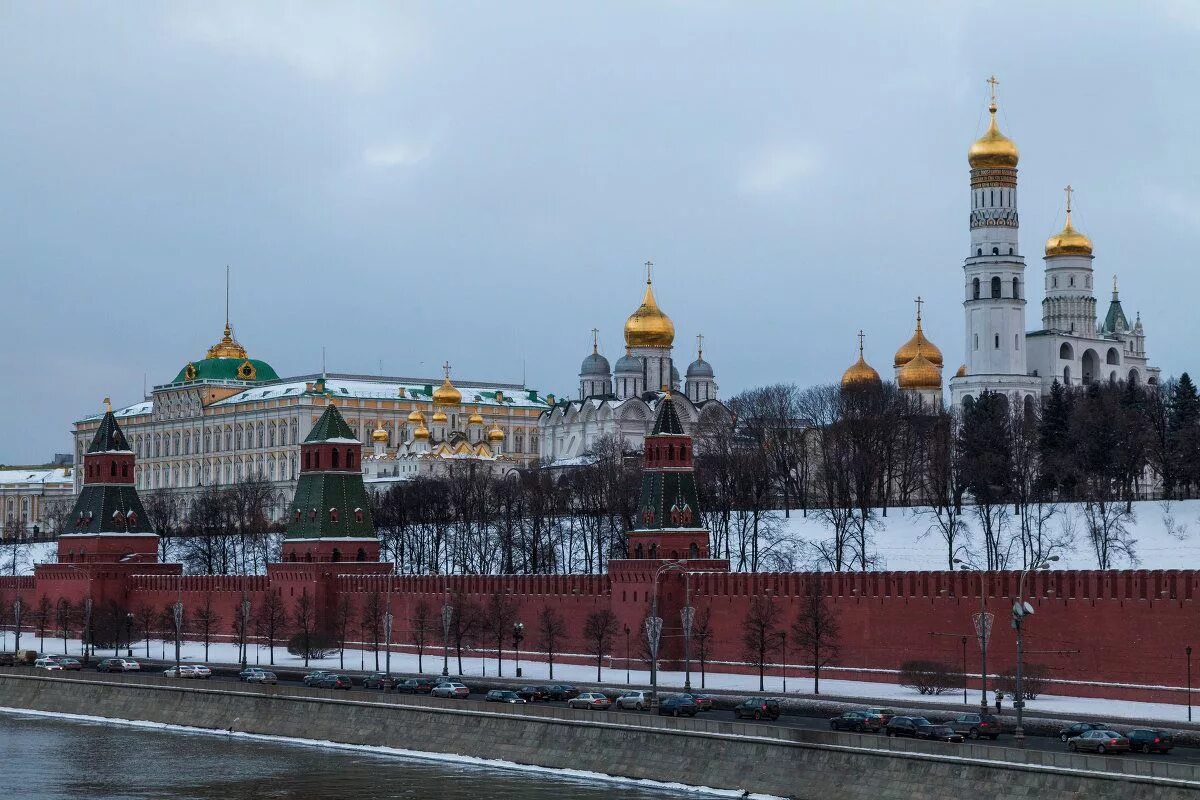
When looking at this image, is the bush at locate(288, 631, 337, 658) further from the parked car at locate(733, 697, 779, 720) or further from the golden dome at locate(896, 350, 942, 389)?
the golden dome at locate(896, 350, 942, 389)

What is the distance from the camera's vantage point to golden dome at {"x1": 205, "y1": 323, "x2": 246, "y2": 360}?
482 feet

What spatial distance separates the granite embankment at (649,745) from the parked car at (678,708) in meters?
1.94

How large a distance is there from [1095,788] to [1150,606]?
14.7 metres

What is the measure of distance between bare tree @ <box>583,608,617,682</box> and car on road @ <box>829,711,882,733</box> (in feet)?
56.8

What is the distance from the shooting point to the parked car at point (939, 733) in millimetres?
38219

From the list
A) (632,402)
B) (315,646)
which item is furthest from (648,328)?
(315,646)

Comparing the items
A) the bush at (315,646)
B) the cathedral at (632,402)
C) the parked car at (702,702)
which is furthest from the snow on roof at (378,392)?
the parked car at (702,702)

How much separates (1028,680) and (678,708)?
7974 millimetres

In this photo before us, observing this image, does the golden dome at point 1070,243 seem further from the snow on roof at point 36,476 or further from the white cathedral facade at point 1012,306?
the snow on roof at point 36,476

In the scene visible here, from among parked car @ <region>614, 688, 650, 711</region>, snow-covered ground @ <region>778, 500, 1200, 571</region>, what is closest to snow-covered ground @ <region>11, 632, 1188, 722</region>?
parked car @ <region>614, 688, 650, 711</region>

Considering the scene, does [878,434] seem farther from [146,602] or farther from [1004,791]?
[1004,791]

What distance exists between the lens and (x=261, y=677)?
180ft

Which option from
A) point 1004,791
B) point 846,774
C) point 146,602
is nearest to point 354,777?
point 846,774

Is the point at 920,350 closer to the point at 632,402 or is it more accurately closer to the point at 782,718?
the point at 632,402
